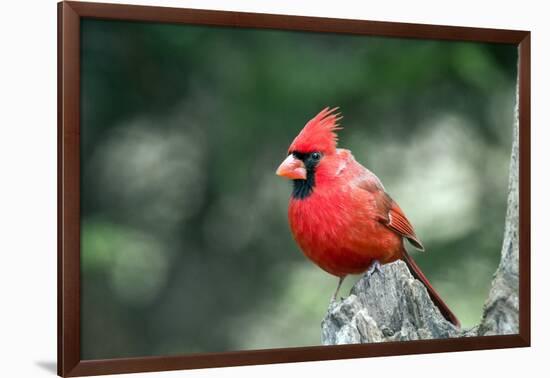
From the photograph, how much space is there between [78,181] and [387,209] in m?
1.91

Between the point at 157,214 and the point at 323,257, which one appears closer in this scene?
the point at 157,214

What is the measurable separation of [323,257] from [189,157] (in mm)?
1016

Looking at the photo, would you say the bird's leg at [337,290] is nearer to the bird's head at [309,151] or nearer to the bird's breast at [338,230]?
the bird's breast at [338,230]

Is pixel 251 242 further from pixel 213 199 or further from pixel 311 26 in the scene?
pixel 311 26

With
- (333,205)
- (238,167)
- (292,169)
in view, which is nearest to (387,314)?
(333,205)

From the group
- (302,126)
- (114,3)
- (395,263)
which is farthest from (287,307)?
(114,3)

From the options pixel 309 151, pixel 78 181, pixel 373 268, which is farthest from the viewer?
pixel 373 268

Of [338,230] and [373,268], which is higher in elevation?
[338,230]

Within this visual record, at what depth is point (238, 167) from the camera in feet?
17.8

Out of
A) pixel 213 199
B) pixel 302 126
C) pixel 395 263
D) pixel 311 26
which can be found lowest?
pixel 395 263

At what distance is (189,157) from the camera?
209 inches

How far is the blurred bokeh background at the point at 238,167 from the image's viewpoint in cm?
514

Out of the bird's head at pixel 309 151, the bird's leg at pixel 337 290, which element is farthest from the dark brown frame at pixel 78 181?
the bird's head at pixel 309 151

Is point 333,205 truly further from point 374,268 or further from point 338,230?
point 374,268
